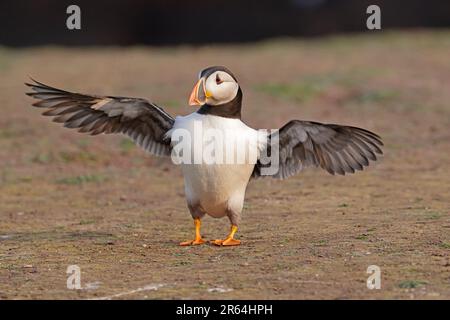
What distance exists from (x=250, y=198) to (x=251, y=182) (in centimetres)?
90

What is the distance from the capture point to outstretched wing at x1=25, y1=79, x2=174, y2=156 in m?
7.59

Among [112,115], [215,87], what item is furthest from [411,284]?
[112,115]

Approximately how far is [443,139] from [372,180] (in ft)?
8.43

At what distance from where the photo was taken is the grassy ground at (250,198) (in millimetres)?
6387

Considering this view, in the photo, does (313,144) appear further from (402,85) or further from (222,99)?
(402,85)

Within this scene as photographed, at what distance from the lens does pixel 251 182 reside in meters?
10.8

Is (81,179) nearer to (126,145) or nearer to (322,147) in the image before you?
(126,145)

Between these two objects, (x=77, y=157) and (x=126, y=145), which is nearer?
(x=77, y=157)

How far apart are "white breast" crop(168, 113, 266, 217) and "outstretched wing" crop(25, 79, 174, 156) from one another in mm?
411

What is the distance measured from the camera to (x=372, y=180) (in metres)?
A: 10.6

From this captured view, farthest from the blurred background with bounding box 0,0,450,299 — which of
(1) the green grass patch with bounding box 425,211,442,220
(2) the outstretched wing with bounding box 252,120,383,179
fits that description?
(2) the outstretched wing with bounding box 252,120,383,179

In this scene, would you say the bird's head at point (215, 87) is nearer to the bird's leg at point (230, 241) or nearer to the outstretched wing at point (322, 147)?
the outstretched wing at point (322, 147)

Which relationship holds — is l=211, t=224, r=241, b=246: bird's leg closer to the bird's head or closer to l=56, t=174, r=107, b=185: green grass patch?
the bird's head
